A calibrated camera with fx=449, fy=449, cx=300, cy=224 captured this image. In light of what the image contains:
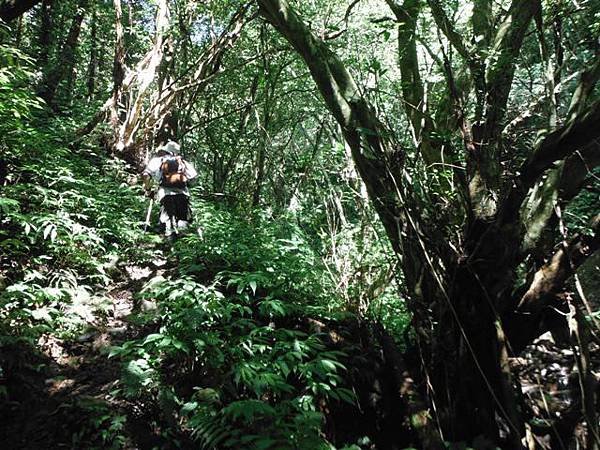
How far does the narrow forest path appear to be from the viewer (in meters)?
3.43

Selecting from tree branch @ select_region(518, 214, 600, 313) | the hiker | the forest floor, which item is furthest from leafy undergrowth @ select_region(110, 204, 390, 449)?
the hiker

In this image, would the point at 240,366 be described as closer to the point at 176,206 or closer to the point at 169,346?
the point at 169,346

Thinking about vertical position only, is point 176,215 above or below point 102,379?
above

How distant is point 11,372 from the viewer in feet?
12.6

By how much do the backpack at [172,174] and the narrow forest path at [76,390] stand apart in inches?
101

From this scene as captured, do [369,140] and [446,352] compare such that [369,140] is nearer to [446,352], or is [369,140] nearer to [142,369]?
[446,352]

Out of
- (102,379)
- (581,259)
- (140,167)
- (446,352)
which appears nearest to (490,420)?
(446,352)

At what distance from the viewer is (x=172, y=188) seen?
25.2 ft

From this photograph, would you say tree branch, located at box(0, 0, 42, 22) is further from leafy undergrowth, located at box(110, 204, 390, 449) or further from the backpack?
leafy undergrowth, located at box(110, 204, 390, 449)

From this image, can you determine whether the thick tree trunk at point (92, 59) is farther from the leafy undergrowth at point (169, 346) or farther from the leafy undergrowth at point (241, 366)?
the leafy undergrowth at point (241, 366)

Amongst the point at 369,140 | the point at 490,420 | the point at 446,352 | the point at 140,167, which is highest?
the point at 140,167

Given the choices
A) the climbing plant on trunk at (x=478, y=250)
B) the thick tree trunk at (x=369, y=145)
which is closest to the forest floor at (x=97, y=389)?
the climbing plant on trunk at (x=478, y=250)

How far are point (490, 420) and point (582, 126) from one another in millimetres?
2454

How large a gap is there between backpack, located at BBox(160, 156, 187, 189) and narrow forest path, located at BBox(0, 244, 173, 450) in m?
2.58
